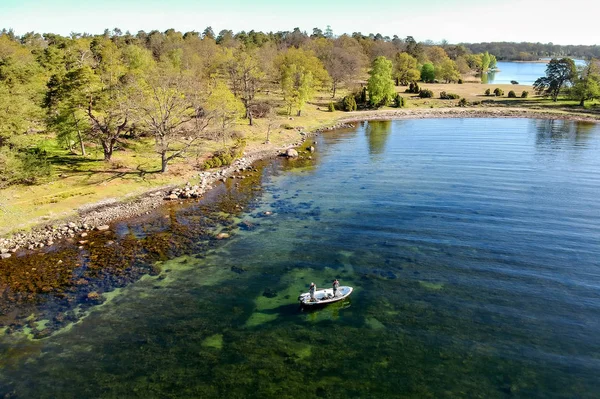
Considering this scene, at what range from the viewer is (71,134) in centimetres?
6022

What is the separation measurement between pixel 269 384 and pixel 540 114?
125221 mm

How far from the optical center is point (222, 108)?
72.6 m

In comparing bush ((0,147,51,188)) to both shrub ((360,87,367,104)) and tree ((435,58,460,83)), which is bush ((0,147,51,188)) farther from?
tree ((435,58,460,83))

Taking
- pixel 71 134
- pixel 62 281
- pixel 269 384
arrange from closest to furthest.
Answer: pixel 269 384 < pixel 62 281 < pixel 71 134

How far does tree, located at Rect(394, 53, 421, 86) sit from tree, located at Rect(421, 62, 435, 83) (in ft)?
21.6

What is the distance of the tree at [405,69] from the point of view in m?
163

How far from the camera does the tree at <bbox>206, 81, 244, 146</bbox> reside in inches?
2836

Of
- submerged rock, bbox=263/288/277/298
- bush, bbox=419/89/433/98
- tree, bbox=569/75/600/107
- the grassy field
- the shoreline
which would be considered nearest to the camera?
submerged rock, bbox=263/288/277/298

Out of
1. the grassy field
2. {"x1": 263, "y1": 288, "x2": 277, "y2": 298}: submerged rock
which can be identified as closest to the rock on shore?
the grassy field

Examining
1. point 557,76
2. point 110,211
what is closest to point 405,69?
point 557,76

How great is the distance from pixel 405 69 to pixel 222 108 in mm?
116294

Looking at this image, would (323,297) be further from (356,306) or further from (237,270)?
(237,270)

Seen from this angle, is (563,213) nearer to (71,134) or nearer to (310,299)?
(310,299)

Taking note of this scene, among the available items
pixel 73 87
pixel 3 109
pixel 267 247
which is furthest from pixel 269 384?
pixel 73 87
